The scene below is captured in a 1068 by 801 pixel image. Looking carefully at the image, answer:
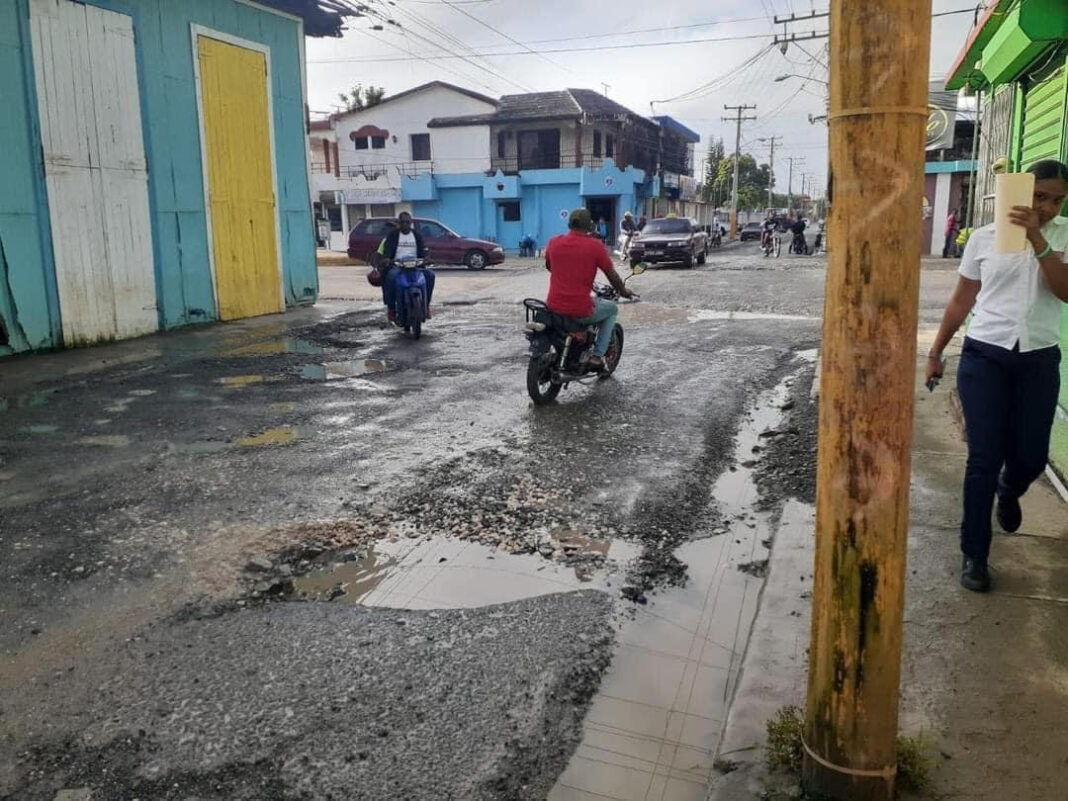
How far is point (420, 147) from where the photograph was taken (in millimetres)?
46281

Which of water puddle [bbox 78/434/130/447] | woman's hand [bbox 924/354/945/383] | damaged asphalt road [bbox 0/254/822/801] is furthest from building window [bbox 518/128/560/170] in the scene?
woman's hand [bbox 924/354/945/383]

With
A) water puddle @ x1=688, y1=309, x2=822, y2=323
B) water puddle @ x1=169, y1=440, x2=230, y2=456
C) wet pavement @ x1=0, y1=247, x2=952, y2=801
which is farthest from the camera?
water puddle @ x1=688, y1=309, x2=822, y2=323

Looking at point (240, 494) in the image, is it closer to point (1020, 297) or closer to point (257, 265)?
point (1020, 297)

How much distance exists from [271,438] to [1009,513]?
5011mm

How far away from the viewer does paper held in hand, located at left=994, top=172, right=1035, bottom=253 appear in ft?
9.11

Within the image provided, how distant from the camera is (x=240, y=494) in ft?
17.7

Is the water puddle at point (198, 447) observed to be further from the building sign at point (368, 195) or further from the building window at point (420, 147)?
the building window at point (420, 147)

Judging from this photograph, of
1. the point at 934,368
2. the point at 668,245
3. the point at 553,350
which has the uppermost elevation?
the point at 668,245

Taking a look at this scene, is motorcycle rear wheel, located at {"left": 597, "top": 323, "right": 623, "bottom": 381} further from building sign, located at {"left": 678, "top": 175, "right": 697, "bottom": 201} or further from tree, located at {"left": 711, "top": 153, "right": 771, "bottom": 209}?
tree, located at {"left": 711, "top": 153, "right": 771, "bottom": 209}

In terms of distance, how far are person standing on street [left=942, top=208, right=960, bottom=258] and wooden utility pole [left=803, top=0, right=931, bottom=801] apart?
29266mm

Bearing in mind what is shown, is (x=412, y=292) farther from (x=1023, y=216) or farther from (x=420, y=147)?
(x=420, y=147)

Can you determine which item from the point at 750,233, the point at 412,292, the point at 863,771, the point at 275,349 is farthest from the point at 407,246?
the point at 750,233

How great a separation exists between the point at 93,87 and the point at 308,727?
421 inches

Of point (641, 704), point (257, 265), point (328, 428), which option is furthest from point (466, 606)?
point (257, 265)
